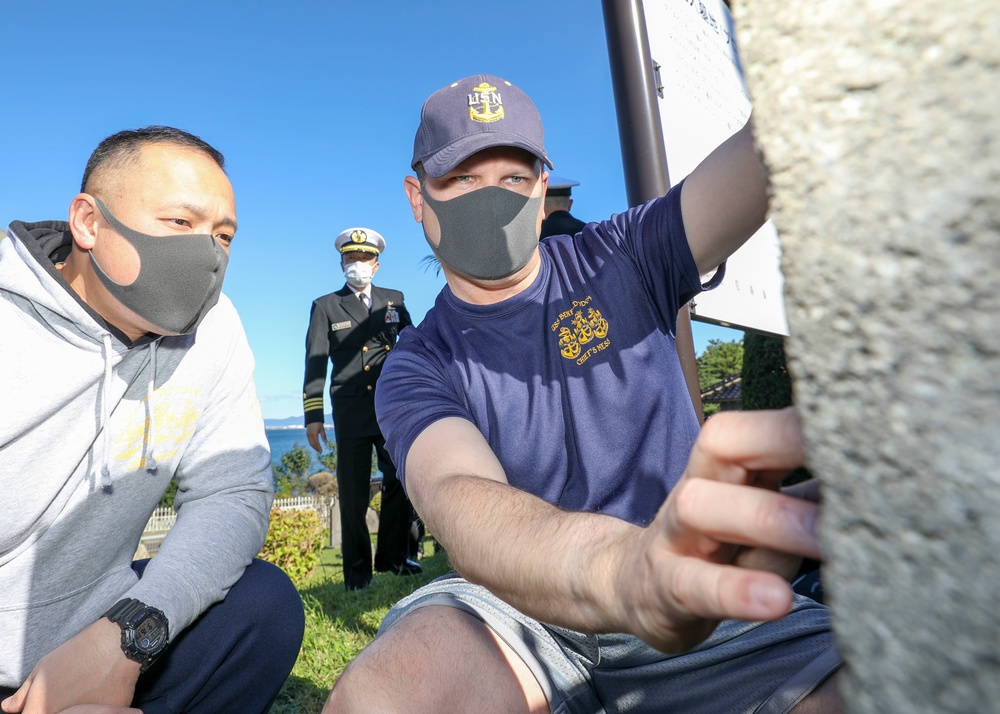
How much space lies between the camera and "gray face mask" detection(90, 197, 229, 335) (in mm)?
2076

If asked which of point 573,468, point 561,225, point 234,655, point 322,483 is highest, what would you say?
point 561,225

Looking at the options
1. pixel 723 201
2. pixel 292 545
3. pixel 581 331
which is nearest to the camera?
pixel 723 201

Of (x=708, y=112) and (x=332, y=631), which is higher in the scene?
(x=708, y=112)

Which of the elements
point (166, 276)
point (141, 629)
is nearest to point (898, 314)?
point (141, 629)

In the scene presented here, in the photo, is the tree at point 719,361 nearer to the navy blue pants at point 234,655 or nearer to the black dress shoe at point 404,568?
the black dress shoe at point 404,568

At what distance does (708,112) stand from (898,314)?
279 cm

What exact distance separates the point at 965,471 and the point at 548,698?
3.96ft

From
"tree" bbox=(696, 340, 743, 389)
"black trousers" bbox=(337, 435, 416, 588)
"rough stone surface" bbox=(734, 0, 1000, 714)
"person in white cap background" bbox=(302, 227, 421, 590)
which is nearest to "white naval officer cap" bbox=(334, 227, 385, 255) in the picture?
"person in white cap background" bbox=(302, 227, 421, 590)

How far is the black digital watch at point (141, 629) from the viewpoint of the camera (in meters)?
1.75

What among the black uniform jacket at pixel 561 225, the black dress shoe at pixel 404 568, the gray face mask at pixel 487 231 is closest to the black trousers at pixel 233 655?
the gray face mask at pixel 487 231

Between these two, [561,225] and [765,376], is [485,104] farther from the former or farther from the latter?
[765,376]

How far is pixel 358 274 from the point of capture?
242 inches

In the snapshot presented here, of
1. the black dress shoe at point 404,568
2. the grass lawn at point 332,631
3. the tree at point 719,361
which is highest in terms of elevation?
the grass lawn at point 332,631

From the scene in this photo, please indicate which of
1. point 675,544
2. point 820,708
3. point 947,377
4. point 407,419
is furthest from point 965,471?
point 407,419
